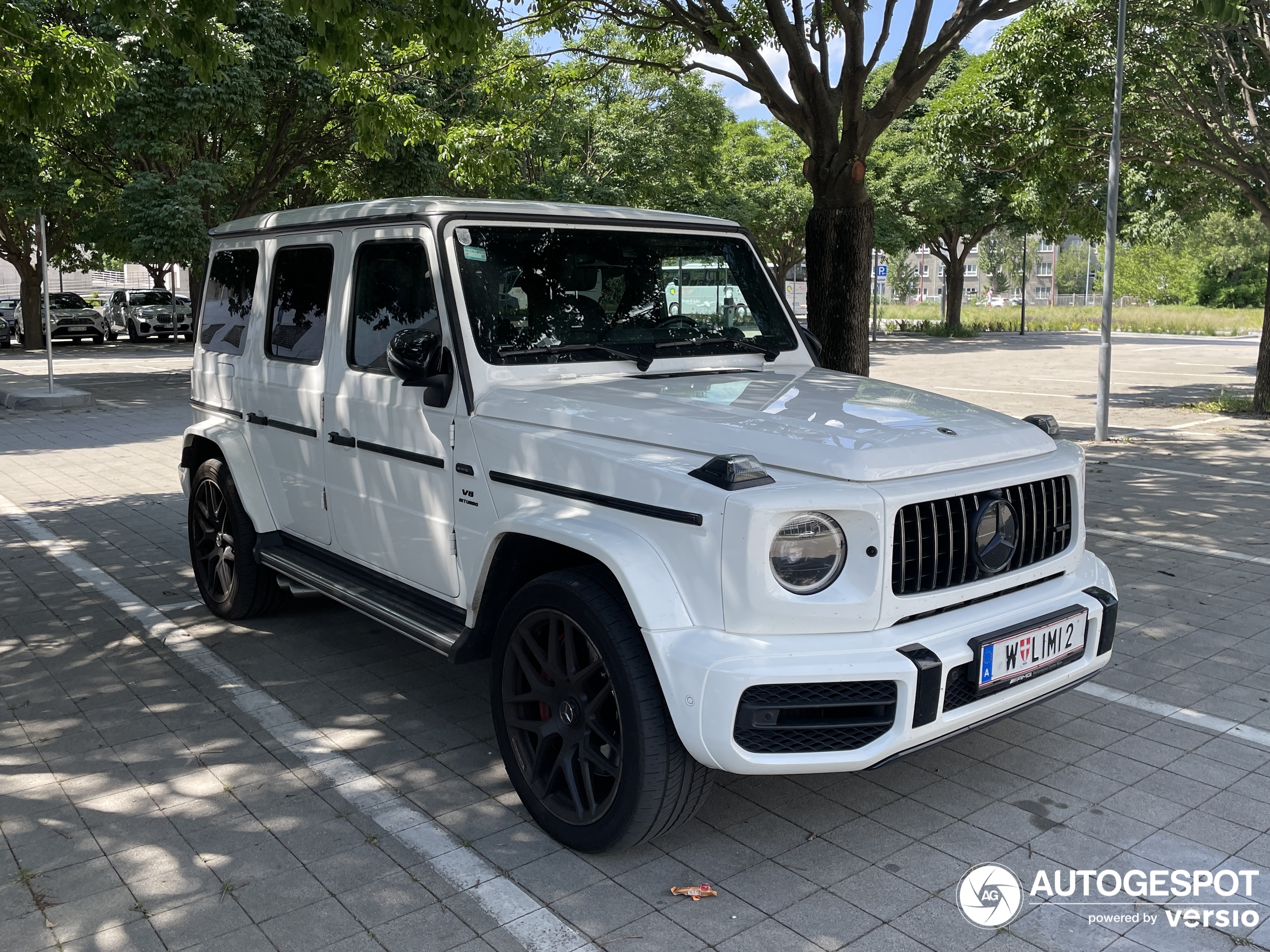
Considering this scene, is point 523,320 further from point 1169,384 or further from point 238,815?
point 1169,384

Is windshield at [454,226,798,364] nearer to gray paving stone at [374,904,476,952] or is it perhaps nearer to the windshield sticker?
the windshield sticker

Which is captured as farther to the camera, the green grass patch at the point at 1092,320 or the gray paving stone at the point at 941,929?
the green grass patch at the point at 1092,320

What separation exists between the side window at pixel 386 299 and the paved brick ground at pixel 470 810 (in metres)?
1.58

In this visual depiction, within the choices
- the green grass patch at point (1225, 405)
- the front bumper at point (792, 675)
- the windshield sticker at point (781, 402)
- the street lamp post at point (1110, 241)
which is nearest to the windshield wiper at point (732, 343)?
the windshield sticker at point (781, 402)

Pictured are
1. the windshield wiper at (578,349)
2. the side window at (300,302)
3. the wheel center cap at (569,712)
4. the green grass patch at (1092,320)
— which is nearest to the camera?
the wheel center cap at (569,712)

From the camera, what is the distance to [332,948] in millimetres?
3006

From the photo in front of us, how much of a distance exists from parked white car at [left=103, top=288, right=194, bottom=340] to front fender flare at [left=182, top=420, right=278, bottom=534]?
34.4 meters

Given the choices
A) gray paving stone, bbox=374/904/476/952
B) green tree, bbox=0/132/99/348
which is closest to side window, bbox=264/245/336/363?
gray paving stone, bbox=374/904/476/952

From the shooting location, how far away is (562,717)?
3.49 meters

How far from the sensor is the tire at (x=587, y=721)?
3.15 meters

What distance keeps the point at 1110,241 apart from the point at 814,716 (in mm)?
11150

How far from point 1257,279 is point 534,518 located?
86146mm

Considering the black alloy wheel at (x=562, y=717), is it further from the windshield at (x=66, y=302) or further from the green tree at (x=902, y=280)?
the green tree at (x=902, y=280)

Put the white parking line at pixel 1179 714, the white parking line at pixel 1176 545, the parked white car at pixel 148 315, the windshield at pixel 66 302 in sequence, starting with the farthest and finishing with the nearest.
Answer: the parked white car at pixel 148 315 < the windshield at pixel 66 302 < the white parking line at pixel 1176 545 < the white parking line at pixel 1179 714
